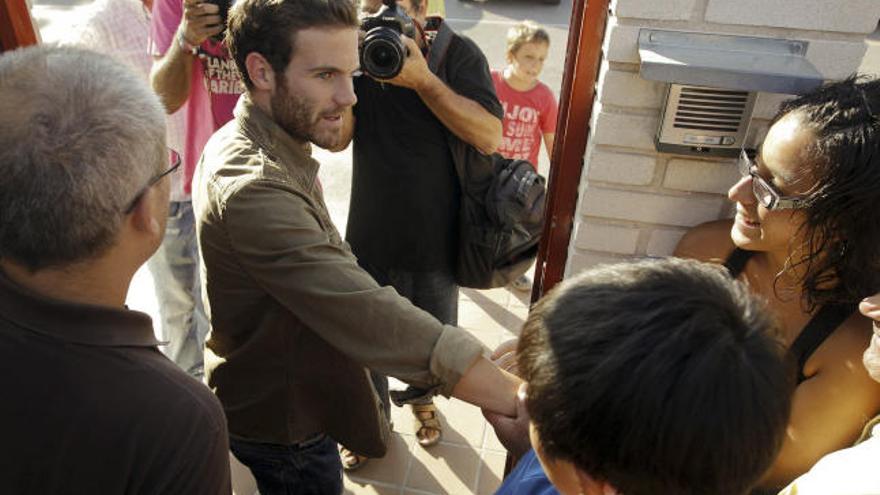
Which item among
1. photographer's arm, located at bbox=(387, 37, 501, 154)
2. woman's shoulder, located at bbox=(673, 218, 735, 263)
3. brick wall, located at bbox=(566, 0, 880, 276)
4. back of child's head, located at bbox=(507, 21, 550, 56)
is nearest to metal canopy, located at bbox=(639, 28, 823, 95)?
brick wall, located at bbox=(566, 0, 880, 276)

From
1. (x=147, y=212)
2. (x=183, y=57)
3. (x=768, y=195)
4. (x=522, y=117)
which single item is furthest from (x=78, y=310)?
(x=522, y=117)

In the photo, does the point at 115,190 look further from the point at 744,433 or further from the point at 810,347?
the point at 810,347

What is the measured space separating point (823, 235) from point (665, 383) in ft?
2.82

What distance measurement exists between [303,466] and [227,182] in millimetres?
898

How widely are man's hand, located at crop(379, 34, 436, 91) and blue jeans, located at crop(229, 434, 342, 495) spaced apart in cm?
113

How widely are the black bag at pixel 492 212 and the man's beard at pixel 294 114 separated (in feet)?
2.23

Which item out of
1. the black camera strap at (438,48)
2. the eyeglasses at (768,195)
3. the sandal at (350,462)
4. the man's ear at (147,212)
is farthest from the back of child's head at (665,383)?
the sandal at (350,462)

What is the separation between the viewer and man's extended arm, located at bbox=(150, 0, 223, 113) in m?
2.32

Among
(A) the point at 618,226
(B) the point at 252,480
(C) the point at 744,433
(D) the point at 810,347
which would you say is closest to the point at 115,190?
(C) the point at 744,433

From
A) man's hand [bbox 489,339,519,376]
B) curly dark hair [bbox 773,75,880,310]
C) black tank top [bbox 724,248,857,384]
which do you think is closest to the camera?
curly dark hair [bbox 773,75,880,310]

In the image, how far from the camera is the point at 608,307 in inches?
35.7

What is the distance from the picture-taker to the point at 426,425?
117 inches

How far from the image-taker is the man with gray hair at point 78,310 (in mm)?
983

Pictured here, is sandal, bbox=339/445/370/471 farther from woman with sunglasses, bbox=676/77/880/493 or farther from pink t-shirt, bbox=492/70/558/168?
pink t-shirt, bbox=492/70/558/168
